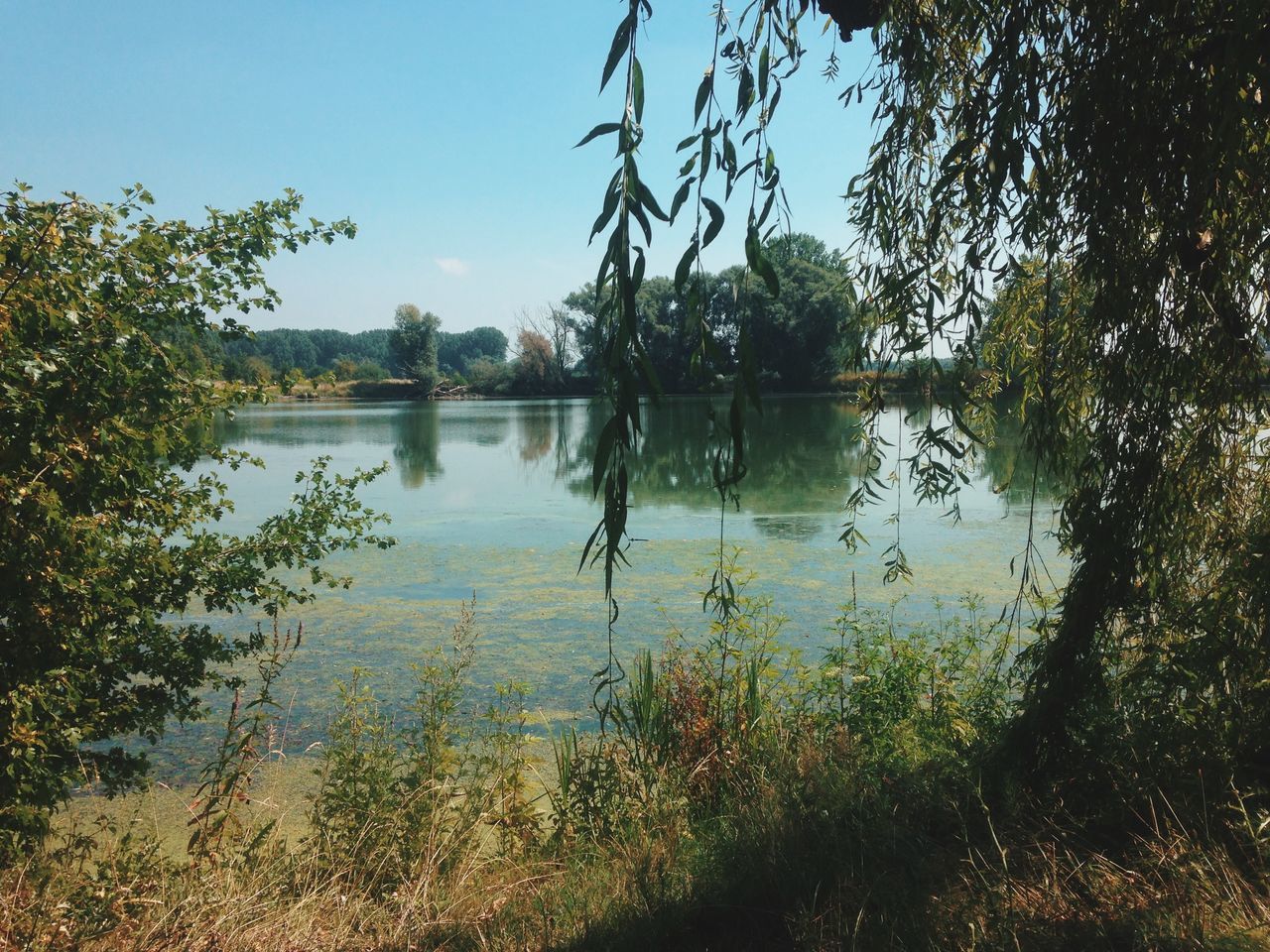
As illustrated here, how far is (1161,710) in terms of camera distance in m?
2.28

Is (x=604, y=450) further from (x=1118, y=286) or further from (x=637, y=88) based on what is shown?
(x=1118, y=286)

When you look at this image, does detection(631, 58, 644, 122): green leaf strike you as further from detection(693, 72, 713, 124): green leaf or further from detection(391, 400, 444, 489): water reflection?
detection(391, 400, 444, 489): water reflection

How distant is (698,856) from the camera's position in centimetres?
252

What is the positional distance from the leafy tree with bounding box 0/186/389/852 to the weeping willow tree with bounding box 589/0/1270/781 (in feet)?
5.32

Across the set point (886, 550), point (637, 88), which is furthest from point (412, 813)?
point (637, 88)

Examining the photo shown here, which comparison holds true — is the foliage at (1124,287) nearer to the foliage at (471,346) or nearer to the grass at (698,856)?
the grass at (698,856)

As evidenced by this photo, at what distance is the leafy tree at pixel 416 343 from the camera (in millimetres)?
52688

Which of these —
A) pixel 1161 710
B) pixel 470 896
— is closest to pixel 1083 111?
pixel 1161 710

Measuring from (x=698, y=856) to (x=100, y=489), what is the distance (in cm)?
203

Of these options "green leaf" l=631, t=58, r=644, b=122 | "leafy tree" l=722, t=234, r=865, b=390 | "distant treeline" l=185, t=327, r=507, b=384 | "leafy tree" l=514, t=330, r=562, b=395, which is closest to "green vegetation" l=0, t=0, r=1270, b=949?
"green leaf" l=631, t=58, r=644, b=122

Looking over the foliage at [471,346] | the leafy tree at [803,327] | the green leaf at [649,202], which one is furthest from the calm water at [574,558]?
the foliage at [471,346]

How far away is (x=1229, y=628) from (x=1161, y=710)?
276 mm

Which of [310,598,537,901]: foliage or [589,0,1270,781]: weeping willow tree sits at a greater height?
[589,0,1270,781]: weeping willow tree

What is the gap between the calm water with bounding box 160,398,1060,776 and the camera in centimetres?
525
